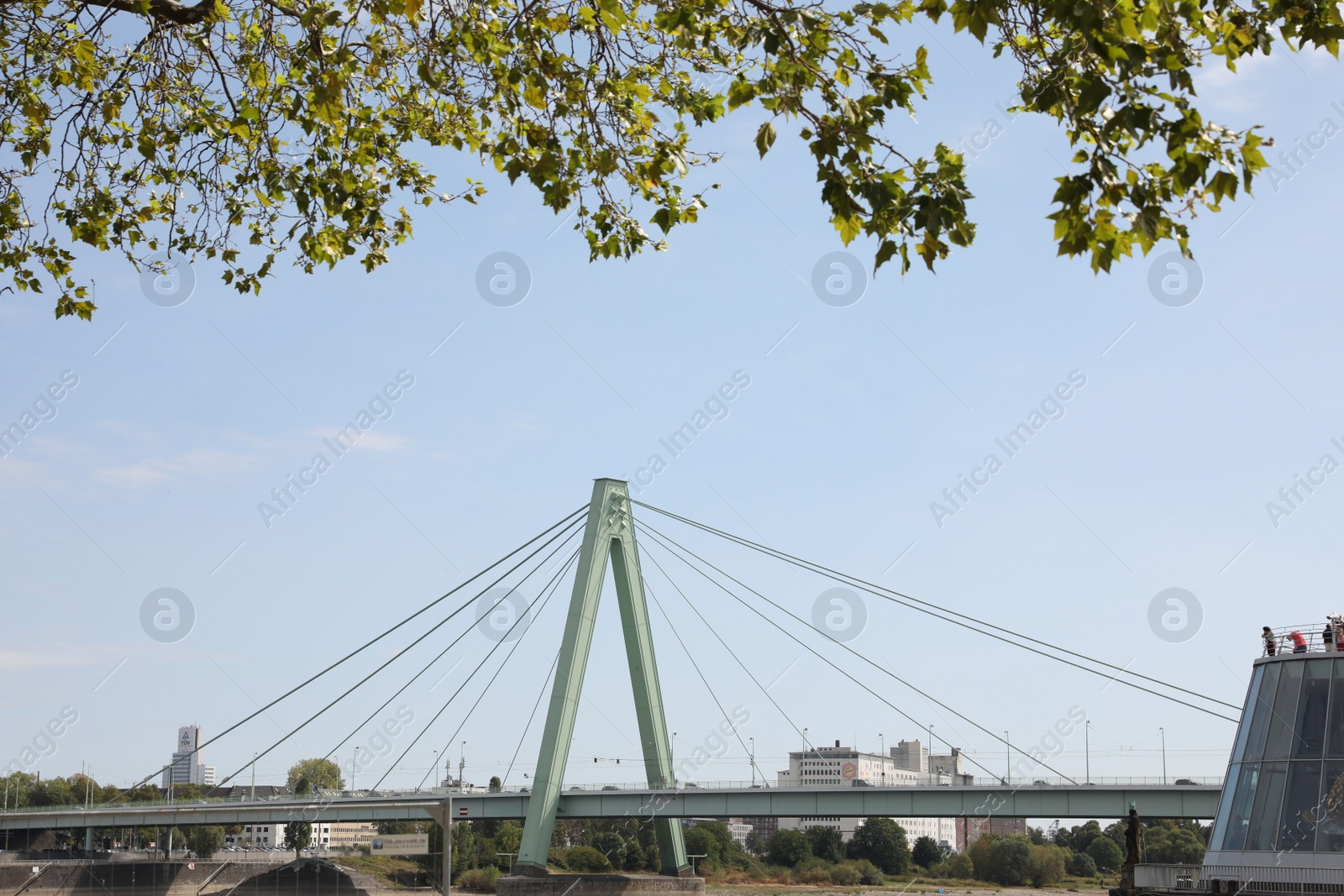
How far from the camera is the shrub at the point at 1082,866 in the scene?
345 feet

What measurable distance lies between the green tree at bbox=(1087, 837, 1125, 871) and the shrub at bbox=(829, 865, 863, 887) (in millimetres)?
28006

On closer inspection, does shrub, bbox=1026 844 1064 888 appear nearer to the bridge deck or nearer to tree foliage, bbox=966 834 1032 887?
tree foliage, bbox=966 834 1032 887

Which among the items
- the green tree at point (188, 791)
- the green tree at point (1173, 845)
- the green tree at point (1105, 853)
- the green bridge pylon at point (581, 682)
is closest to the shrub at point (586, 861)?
the green bridge pylon at point (581, 682)

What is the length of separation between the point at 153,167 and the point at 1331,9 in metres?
8.91

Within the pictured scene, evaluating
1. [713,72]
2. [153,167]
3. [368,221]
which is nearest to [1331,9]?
[713,72]

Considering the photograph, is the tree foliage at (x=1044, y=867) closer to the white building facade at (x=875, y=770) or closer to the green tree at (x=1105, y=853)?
the green tree at (x=1105, y=853)

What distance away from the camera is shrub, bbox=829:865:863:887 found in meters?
90.2

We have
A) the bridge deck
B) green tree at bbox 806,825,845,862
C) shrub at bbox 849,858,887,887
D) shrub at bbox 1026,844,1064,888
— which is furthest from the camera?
green tree at bbox 806,825,845,862

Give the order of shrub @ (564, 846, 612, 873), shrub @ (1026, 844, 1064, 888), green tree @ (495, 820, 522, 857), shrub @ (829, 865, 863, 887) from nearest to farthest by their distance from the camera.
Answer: shrub @ (564, 846, 612, 873) → green tree @ (495, 820, 522, 857) → shrub @ (829, 865, 863, 887) → shrub @ (1026, 844, 1064, 888)

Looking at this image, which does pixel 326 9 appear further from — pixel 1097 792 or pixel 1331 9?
pixel 1097 792

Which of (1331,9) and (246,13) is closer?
(1331,9)

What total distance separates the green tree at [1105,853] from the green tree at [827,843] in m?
22.6

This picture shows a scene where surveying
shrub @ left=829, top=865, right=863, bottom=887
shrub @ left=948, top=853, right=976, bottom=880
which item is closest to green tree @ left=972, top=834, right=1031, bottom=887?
shrub @ left=948, top=853, right=976, bottom=880

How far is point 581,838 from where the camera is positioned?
102062 millimetres
